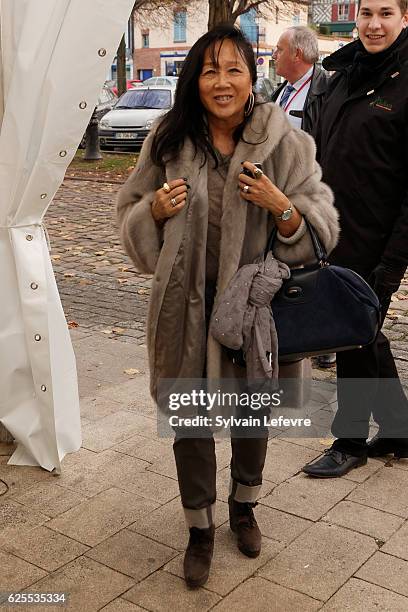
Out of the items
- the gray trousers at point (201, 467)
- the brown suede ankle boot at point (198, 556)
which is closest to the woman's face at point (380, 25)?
the gray trousers at point (201, 467)

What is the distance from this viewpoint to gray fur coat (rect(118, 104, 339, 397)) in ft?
9.94

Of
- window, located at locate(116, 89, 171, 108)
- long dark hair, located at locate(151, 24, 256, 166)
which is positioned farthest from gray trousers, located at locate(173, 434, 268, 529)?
window, located at locate(116, 89, 171, 108)

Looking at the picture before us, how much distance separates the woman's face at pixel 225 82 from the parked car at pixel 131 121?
54.4 ft

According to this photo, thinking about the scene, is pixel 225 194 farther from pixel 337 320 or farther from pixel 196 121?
pixel 337 320

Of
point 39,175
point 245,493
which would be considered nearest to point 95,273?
point 39,175

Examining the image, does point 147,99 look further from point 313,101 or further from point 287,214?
point 287,214

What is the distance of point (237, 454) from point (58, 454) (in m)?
1.04

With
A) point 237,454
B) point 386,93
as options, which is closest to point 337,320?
point 237,454

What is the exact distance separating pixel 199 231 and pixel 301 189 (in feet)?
1.37

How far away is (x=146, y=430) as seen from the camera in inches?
179

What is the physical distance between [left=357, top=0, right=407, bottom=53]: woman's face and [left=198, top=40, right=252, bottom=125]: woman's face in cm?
108

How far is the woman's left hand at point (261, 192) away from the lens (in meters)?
2.95

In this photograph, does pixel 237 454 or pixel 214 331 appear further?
pixel 237 454

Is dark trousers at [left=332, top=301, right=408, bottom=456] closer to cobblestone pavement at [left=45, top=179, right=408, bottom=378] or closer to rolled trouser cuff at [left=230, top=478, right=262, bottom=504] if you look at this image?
rolled trouser cuff at [left=230, top=478, right=262, bottom=504]
